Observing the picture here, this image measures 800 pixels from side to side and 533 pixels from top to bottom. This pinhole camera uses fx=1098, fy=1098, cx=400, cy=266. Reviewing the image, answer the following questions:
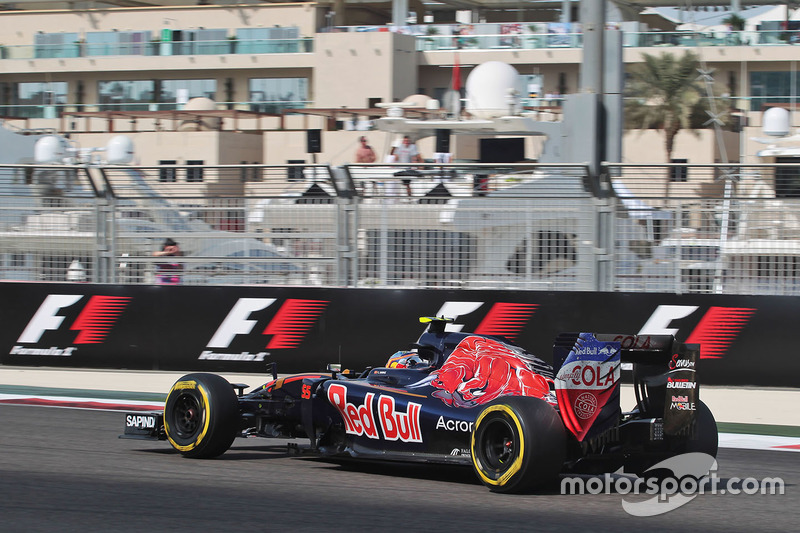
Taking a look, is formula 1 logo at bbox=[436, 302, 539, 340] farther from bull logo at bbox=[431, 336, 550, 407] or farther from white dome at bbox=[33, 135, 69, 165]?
white dome at bbox=[33, 135, 69, 165]

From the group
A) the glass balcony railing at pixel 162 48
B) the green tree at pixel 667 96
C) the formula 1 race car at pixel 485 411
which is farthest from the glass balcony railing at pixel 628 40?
the formula 1 race car at pixel 485 411

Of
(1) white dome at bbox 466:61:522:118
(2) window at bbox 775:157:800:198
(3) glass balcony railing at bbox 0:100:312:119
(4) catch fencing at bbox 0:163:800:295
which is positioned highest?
(3) glass balcony railing at bbox 0:100:312:119

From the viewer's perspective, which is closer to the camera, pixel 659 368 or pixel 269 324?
pixel 659 368

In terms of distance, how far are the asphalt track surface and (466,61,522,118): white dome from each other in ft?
52.8

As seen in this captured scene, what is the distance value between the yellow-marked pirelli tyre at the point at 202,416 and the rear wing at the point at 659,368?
2.27 meters

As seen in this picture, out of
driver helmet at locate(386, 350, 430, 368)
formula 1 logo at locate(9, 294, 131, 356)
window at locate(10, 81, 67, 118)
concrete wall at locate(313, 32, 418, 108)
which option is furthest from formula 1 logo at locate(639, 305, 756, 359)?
window at locate(10, 81, 67, 118)

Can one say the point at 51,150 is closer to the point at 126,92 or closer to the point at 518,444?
the point at 518,444

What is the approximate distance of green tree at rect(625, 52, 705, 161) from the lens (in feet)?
117

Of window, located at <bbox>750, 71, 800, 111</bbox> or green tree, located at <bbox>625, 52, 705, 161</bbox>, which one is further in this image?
window, located at <bbox>750, 71, 800, 111</bbox>

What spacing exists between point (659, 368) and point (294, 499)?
225cm

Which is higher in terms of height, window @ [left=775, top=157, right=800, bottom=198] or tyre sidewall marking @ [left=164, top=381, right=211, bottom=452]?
window @ [left=775, top=157, right=800, bottom=198]

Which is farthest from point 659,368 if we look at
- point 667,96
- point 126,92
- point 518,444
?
point 126,92

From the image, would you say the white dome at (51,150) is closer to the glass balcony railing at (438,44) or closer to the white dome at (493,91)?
the white dome at (493,91)

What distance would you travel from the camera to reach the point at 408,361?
→ 7.34 metres
